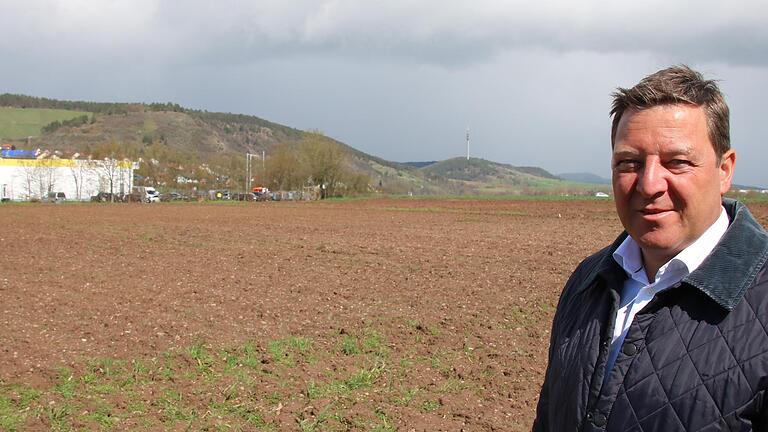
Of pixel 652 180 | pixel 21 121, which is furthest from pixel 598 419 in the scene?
pixel 21 121

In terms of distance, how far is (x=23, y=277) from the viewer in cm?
1455

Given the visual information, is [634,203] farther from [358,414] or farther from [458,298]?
[458,298]

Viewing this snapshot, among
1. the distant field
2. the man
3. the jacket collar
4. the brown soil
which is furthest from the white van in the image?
the distant field

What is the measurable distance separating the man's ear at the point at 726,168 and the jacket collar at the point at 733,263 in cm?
9

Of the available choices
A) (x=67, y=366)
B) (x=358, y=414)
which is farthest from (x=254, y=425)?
(x=67, y=366)

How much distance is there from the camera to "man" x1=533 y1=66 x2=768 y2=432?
74.0 inches

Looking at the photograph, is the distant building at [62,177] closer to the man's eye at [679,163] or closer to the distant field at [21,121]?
the man's eye at [679,163]

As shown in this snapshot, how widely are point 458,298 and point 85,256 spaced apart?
10980 millimetres

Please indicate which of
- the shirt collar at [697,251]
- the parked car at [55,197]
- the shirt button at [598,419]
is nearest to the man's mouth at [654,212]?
the shirt collar at [697,251]

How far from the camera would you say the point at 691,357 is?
6.31 ft

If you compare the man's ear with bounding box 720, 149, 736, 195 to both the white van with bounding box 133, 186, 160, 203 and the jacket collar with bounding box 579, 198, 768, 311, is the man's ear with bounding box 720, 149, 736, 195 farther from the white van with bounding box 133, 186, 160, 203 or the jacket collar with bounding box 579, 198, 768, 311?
the white van with bounding box 133, 186, 160, 203

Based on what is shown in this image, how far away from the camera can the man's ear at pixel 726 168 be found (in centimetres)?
220

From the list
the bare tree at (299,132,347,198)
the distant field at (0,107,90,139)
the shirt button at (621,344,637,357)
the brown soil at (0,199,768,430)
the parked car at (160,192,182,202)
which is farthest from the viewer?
the distant field at (0,107,90,139)

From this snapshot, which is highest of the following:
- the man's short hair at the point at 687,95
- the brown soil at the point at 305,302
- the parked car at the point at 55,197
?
the man's short hair at the point at 687,95
